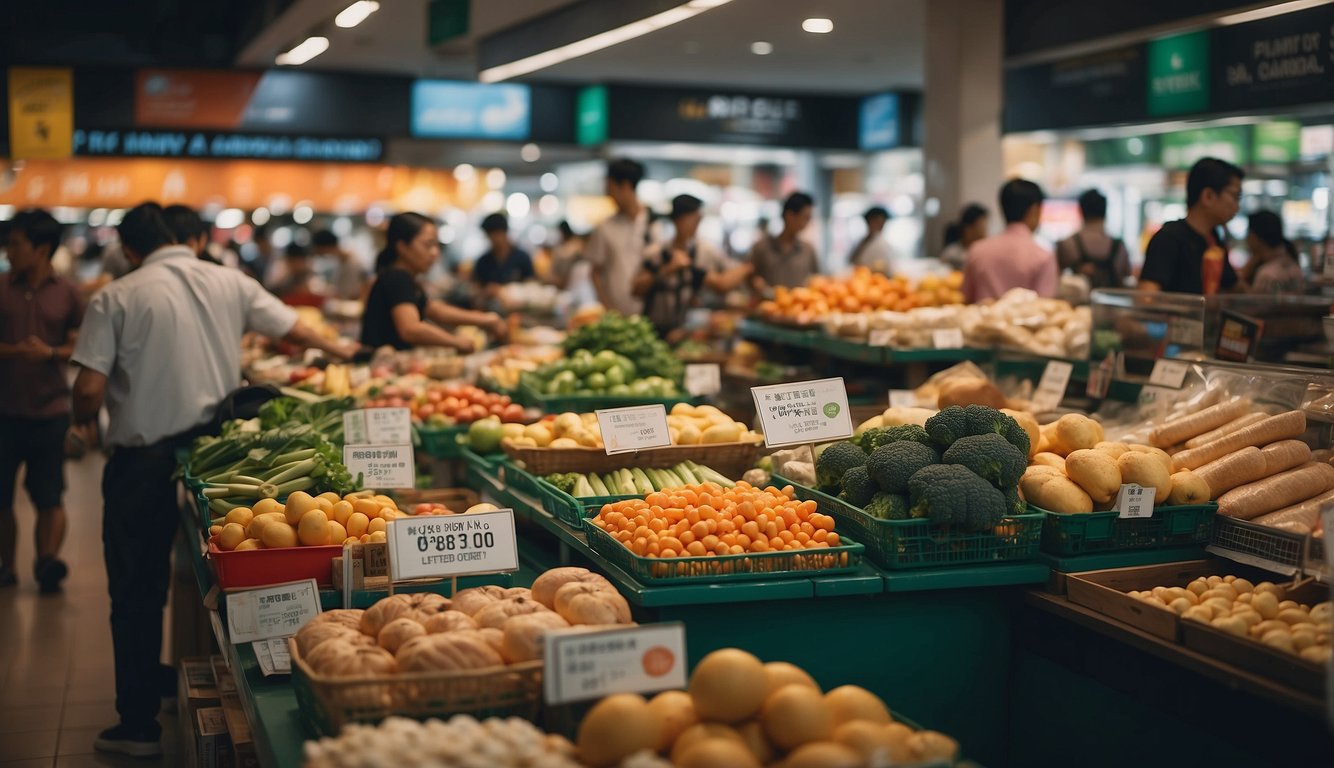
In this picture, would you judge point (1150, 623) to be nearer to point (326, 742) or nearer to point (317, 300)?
point (326, 742)

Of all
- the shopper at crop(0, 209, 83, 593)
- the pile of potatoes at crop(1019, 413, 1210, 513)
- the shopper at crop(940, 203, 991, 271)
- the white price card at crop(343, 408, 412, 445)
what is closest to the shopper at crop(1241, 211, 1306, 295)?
the shopper at crop(940, 203, 991, 271)

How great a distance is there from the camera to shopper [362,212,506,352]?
6.56 m

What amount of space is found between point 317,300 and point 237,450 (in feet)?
28.2

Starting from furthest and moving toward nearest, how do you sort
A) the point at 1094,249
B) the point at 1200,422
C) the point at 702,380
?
1. the point at 1094,249
2. the point at 702,380
3. the point at 1200,422

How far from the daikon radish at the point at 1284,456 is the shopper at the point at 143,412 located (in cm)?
374

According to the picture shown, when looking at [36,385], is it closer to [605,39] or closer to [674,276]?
[674,276]

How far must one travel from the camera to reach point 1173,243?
5.99 m

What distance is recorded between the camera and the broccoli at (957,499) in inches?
132

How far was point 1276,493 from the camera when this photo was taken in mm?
3619

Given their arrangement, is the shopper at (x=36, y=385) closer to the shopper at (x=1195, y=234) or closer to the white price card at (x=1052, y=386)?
the white price card at (x=1052, y=386)

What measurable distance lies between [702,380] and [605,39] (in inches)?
167

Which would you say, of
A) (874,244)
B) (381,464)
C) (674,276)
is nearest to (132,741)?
(381,464)

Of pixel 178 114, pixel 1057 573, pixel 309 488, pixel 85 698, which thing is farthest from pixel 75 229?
pixel 1057 573

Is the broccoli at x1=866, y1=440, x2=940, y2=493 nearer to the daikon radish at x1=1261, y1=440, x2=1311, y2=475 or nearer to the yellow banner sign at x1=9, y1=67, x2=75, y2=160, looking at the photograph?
the daikon radish at x1=1261, y1=440, x2=1311, y2=475
